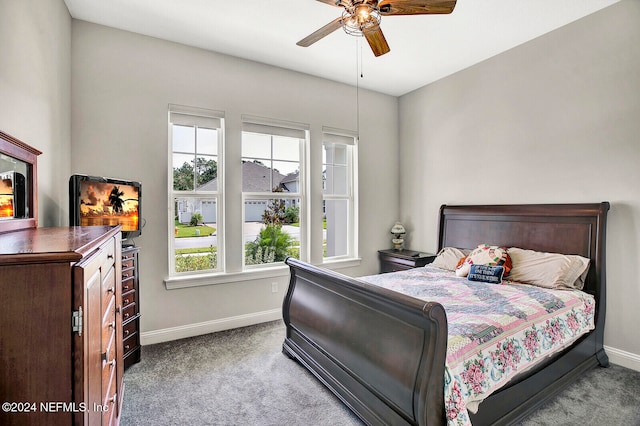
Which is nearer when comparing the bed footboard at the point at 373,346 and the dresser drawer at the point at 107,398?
the dresser drawer at the point at 107,398

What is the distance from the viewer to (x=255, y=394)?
2.32 meters

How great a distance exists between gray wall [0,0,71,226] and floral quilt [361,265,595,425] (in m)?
2.78

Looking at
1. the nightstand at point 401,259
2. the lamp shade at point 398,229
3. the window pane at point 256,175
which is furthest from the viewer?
the lamp shade at point 398,229

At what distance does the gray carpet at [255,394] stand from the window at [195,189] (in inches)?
38.1

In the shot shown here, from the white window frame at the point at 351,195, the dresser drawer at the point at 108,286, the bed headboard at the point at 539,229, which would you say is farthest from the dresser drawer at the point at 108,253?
the bed headboard at the point at 539,229

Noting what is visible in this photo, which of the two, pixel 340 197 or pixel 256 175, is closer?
pixel 256 175

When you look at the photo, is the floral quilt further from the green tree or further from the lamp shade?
the green tree

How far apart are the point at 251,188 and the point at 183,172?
0.76 m

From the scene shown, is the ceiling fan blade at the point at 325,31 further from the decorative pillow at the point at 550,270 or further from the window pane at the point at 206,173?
the decorative pillow at the point at 550,270

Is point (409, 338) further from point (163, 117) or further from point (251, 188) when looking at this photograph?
point (163, 117)

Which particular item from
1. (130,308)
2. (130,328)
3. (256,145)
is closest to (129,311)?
(130,308)

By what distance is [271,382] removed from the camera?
247cm

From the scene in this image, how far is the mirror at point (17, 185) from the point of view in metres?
1.57

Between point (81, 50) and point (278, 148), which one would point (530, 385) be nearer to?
point (278, 148)
